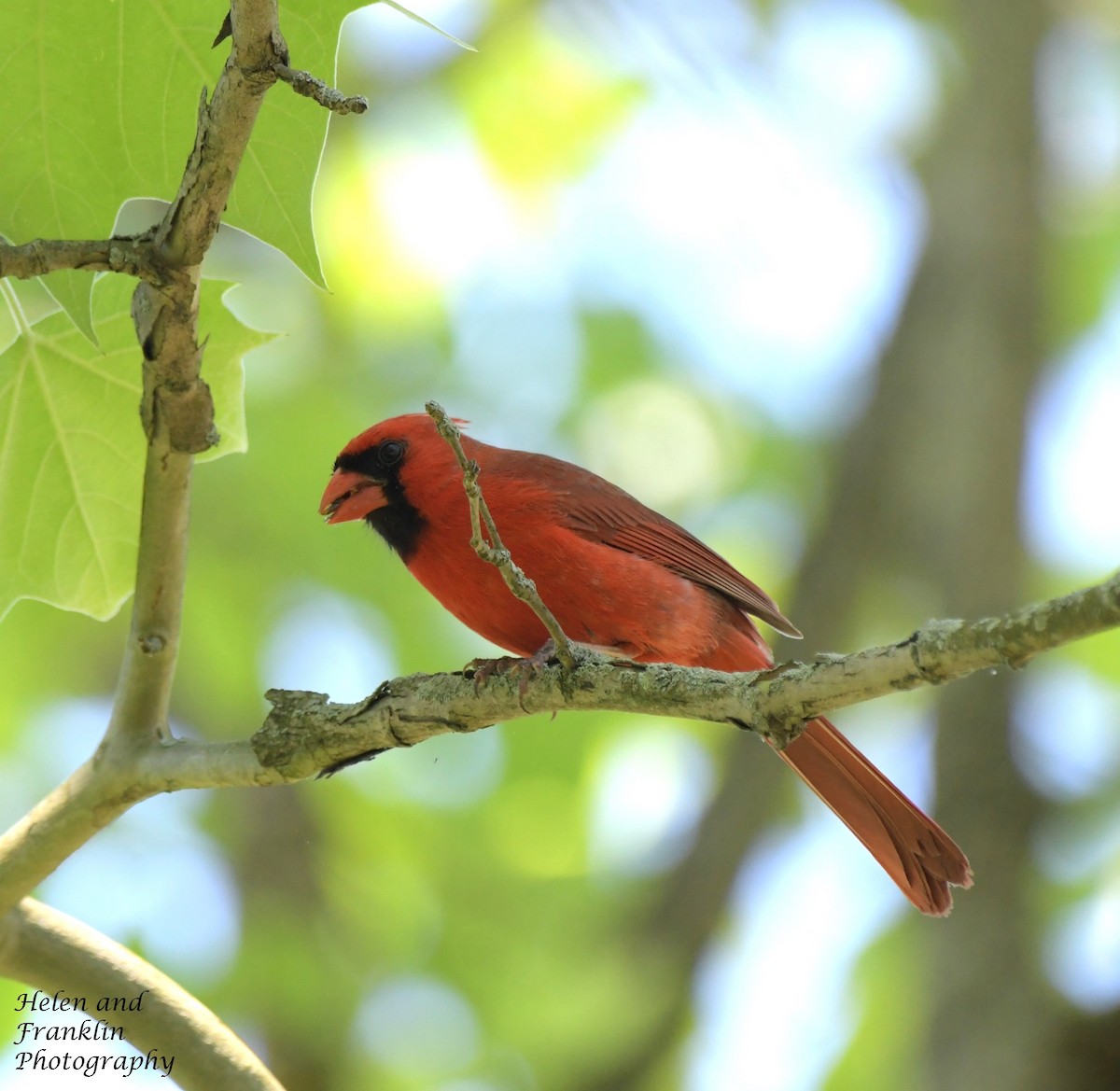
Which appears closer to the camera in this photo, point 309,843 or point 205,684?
point 309,843

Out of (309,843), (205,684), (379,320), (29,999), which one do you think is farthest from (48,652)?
(29,999)

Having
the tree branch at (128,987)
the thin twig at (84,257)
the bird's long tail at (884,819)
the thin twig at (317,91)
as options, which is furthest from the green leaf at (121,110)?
the bird's long tail at (884,819)

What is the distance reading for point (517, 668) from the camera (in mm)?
2188

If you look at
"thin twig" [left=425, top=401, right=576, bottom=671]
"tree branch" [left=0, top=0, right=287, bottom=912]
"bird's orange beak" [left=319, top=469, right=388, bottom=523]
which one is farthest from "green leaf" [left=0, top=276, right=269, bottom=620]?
"bird's orange beak" [left=319, top=469, right=388, bottom=523]

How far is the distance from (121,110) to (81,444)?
0.62m

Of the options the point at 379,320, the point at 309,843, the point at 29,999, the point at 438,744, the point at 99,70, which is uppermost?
the point at 379,320

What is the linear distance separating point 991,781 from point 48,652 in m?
3.59

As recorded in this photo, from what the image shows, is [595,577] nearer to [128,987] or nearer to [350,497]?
[350,497]

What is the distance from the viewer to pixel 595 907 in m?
5.11

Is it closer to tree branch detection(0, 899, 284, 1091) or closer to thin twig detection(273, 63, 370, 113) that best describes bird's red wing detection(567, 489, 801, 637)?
tree branch detection(0, 899, 284, 1091)

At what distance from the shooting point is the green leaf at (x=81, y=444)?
7.57 ft

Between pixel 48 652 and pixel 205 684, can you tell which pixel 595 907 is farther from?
pixel 48 652

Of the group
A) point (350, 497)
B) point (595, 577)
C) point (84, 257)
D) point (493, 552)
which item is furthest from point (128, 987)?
point (350, 497)

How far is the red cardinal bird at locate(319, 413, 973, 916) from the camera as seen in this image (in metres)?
3.01
